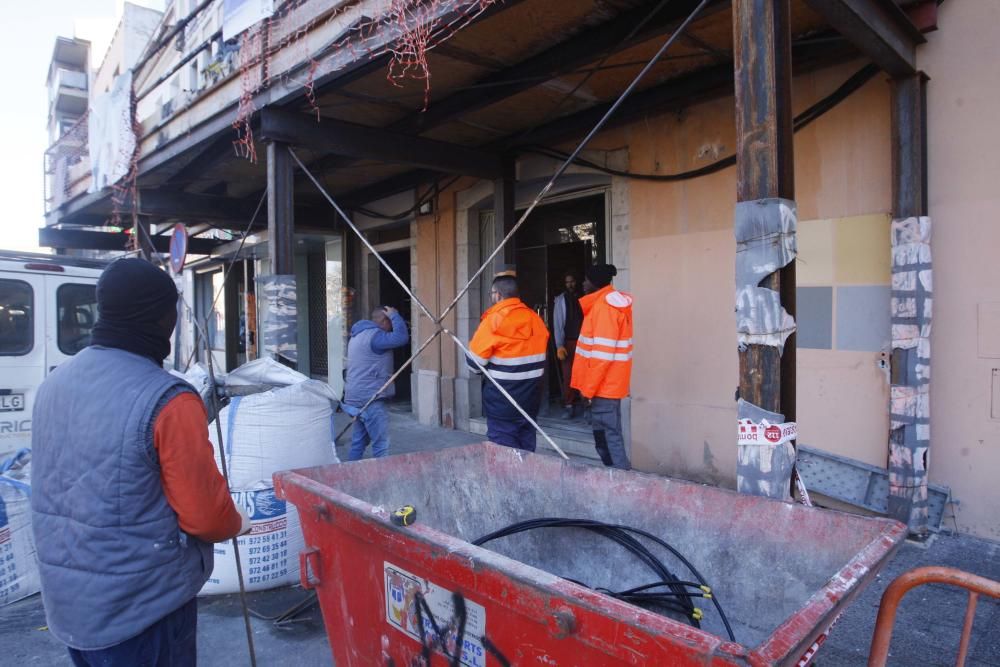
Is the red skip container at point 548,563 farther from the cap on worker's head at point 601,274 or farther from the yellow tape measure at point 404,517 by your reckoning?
the cap on worker's head at point 601,274

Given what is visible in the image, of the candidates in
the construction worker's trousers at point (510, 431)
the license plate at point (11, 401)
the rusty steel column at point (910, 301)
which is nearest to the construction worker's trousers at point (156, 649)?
the construction worker's trousers at point (510, 431)

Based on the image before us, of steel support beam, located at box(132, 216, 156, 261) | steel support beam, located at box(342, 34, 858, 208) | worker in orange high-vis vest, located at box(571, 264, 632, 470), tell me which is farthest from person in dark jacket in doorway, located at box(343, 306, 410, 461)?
steel support beam, located at box(132, 216, 156, 261)

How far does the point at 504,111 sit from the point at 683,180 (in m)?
1.77

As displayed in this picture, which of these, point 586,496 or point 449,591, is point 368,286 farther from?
point 449,591

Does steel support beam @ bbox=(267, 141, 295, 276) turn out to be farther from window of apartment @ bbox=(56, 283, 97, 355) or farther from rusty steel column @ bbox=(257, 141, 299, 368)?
window of apartment @ bbox=(56, 283, 97, 355)

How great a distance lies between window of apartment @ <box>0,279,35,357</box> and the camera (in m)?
5.46

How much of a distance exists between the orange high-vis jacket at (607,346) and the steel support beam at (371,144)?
240 centimetres

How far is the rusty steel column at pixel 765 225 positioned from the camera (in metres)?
Result: 2.52

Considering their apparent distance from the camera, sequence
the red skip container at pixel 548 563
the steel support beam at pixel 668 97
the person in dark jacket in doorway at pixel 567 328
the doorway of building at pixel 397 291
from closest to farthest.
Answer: the red skip container at pixel 548 563 < the steel support beam at pixel 668 97 < the person in dark jacket in doorway at pixel 567 328 < the doorway of building at pixel 397 291

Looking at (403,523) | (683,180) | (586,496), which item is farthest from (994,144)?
(403,523)

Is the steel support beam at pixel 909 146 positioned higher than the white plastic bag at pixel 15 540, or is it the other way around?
the steel support beam at pixel 909 146

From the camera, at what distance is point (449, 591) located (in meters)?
1.88

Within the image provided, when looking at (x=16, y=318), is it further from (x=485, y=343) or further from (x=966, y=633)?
(x=966, y=633)

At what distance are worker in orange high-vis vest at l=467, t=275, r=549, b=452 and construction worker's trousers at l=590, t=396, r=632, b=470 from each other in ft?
1.64
